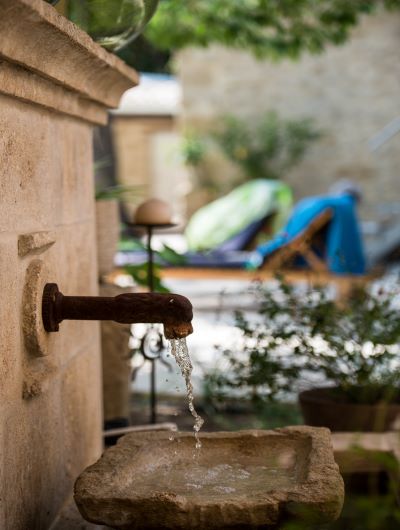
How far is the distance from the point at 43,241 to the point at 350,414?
6.26 feet

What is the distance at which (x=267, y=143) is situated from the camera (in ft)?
46.5

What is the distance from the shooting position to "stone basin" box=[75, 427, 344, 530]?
176 centimetres

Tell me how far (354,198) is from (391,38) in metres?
5.52

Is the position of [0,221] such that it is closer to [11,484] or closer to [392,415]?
[11,484]

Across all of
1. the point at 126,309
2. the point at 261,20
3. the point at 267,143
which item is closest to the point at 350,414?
the point at 126,309

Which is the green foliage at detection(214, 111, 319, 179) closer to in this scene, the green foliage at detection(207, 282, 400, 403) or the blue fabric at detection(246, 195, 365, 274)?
the blue fabric at detection(246, 195, 365, 274)

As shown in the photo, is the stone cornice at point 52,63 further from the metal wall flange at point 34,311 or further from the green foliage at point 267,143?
the green foliage at point 267,143

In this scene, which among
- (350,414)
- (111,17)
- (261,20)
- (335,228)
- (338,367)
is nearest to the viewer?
(111,17)

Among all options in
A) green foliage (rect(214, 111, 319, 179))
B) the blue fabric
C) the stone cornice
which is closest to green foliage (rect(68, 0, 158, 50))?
the stone cornice

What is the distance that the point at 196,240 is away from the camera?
997 cm

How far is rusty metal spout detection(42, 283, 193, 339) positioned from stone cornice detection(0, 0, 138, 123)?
0.42 m

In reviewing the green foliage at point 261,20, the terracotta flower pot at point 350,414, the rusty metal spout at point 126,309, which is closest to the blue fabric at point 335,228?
the green foliage at point 261,20

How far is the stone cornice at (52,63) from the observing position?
5.34 feet

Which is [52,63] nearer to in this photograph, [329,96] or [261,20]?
[261,20]
